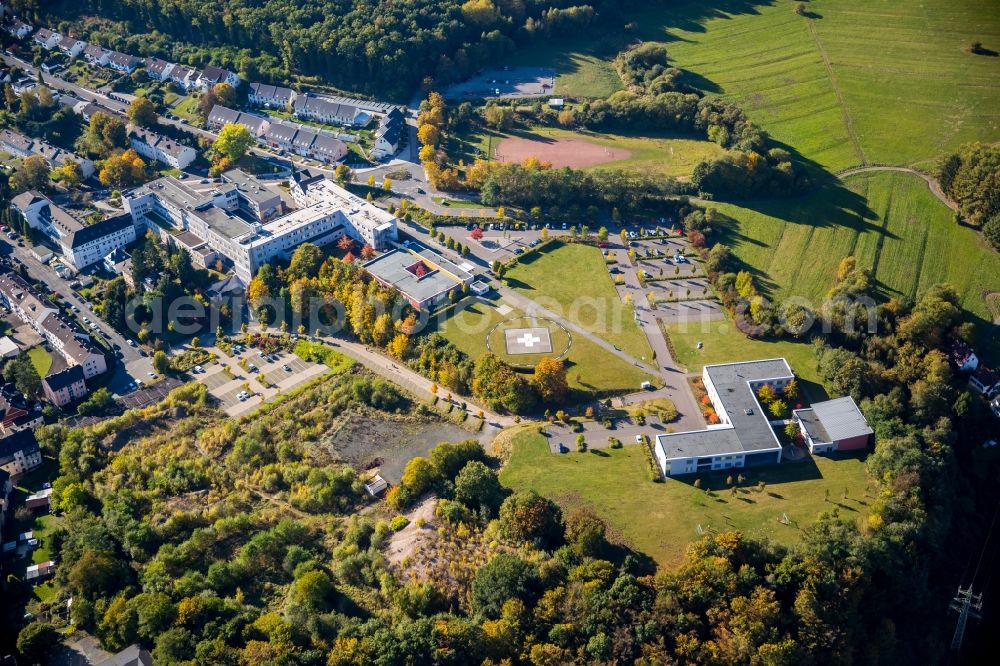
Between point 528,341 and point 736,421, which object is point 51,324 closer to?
point 528,341

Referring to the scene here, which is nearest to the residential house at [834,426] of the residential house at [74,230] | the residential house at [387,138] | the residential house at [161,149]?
the residential house at [387,138]

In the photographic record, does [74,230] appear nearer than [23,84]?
Yes

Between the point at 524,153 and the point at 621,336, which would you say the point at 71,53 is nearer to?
the point at 524,153

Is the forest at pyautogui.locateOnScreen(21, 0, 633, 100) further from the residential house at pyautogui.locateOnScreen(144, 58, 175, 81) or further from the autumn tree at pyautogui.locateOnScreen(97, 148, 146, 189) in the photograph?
the autumn tree at pyautogui.locateOnScreen(97, 148, 146, 189)

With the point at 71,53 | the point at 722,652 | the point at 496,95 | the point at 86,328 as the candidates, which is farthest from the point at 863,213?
the point at 71,53

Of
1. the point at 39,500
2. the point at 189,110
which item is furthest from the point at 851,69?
the point at 39,500

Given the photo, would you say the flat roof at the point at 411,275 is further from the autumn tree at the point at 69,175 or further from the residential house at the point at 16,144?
the residential house at the point at 16,144

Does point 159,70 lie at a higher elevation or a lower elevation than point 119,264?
higher
